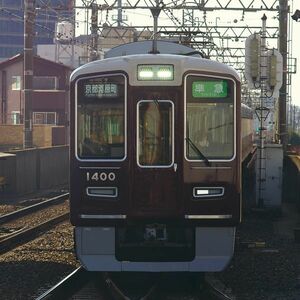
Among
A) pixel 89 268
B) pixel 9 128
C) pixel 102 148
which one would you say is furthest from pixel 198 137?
pixel 9 128

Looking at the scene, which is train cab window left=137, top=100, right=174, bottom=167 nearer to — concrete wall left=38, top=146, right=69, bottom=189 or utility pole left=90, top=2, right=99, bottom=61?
utility pole left=90, top=2, right=99, bottom=61

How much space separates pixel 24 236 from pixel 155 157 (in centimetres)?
554

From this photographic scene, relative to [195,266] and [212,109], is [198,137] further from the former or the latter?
[195,266]

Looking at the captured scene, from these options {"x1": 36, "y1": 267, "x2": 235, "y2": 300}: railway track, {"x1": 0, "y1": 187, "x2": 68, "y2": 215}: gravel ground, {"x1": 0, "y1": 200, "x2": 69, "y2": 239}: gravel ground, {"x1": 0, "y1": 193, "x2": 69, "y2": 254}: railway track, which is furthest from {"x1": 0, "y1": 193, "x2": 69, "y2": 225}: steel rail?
{"x1": 36, "y1": 267, "x2": 235, "y2": 300}: railway track

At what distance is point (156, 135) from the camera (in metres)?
7.18

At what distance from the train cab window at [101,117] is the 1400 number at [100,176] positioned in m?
0.19

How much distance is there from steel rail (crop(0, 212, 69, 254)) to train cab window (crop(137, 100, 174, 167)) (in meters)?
4.34

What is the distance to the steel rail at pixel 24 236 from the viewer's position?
10.9 m

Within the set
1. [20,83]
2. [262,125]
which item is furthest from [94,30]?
[20,83]

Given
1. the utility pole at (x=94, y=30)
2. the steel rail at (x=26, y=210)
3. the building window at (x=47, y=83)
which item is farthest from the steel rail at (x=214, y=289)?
the building window at (x=47, y=83)

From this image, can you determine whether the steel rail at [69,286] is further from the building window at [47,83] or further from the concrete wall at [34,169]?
the building window at [47,83]

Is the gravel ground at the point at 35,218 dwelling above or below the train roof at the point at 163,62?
below

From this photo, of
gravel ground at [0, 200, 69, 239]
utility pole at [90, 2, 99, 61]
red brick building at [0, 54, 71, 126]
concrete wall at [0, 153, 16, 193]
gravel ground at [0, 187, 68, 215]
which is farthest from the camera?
red brick building at [0, 54, 71, 126]

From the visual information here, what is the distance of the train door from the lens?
7129mm
